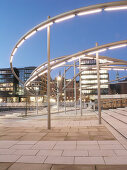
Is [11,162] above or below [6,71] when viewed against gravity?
below

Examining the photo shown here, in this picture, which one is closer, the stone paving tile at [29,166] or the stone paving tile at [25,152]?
the stone paving tile at [29,166]

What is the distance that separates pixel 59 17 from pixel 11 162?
25.4 feet

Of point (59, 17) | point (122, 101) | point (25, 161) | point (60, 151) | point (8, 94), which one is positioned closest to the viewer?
point (25, 161)

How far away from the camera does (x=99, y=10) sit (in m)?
7.44

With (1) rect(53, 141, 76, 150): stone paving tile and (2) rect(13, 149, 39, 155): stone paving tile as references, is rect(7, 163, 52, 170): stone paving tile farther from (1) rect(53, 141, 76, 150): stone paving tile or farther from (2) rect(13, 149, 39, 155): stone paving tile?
(1) rect(53, 141, 76, 150): stone paving tile

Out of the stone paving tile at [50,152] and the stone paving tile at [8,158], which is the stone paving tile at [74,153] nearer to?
the stone paving tile at [50,152]

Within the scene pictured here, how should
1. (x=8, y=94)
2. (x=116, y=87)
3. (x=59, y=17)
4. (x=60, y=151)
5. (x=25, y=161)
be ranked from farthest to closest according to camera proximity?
1. (x=116, y=87)
2. (x=8, y=94)
3. (x=59, y=17)
4. (x=60, y=151)
5. (x=25, y=161)

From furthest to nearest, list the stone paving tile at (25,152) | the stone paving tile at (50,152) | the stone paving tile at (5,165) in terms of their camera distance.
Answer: the stone paving tile at (25,152)
the stone paving tile at (50,152)
the stone paving tile at (5,165)

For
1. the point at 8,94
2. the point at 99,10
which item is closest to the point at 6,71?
the point at 8,94

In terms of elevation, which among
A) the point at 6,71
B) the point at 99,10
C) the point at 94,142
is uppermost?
the point at 6,71

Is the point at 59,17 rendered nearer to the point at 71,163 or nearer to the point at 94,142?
the point at 94,142

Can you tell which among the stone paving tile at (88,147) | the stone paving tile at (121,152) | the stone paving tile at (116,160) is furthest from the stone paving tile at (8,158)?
the stone paving tile at (121,152)

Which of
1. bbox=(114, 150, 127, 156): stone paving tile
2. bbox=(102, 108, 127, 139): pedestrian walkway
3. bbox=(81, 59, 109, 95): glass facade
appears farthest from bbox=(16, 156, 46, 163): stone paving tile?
bbox=(81, 59, 109, 95): glass facade

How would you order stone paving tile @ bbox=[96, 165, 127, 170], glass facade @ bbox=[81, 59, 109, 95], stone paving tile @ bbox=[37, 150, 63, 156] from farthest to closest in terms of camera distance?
glass facade @ bbox=[81, 59, 109, 95] < stone paving tile @ bbox=[37, 150, 63, 156] < stone paving tile @ bbox=[96, 165, 127, 170]
